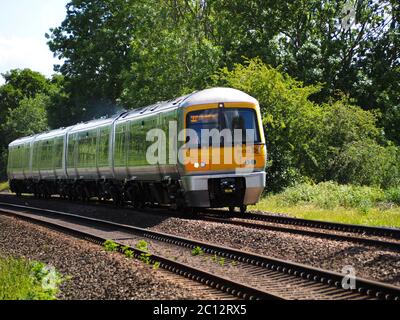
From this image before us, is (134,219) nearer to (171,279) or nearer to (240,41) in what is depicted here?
(171,279)

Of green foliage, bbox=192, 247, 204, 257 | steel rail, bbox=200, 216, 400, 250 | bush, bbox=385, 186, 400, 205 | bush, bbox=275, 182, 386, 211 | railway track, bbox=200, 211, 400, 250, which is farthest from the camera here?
bush, bbox=275, 182, 386, 211

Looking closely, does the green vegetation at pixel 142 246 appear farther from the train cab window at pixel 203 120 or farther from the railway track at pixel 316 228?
the train cab window at pixel 203 120

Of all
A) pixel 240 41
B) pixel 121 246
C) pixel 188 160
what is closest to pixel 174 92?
pixel 240 41

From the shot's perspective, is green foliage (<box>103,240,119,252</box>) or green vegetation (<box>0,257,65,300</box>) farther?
green foliage (<box>103,240,119,252</box>)

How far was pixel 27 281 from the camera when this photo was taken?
9.48 m

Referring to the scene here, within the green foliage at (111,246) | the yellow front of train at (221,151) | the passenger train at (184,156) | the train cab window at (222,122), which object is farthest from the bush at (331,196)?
the green foliage at (111,246)

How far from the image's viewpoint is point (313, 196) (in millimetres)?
21047

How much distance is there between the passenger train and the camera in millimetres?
16875

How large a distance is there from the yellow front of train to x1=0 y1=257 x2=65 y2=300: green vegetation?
6.31 metres

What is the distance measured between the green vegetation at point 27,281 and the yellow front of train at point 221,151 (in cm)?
631

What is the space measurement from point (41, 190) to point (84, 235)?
20569mm

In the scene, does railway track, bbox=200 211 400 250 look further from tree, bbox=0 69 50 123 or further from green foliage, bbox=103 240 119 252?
tree, bbox=0 69 50 123

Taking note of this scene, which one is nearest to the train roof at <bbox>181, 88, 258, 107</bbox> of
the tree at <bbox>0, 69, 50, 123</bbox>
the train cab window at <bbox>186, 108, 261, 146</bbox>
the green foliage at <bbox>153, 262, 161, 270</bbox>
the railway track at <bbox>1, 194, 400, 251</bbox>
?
the train cab window at <bbox>186, 108, 261, 146</bbox>

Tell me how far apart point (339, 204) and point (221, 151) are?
4552 millimetres
